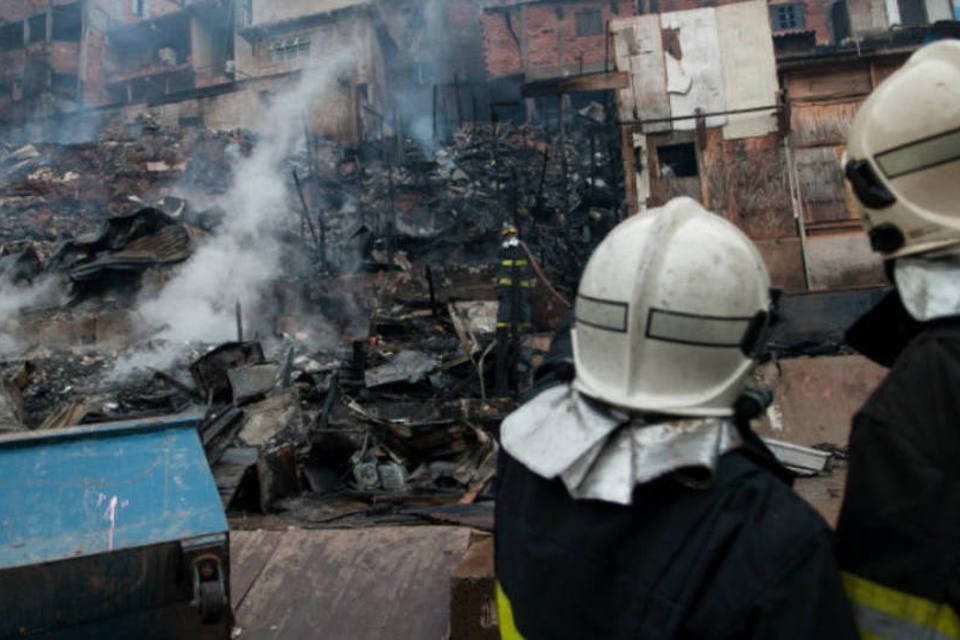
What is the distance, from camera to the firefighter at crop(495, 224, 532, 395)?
726 centimetres

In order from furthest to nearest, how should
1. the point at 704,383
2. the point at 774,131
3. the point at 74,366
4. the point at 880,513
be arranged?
the point at 774,131 < the point at 74,366 < the point at 704,383 < the point at 880,513

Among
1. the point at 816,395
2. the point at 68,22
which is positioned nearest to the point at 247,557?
the point at 816,395

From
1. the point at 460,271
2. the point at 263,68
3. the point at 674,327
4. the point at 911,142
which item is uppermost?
the point at 263,68

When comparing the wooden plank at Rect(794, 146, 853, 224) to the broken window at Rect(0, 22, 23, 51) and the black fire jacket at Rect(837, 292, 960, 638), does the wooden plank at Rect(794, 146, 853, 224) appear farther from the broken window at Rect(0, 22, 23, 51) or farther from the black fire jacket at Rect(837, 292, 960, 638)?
the broken window at Rect(0, 22, 23, 51)

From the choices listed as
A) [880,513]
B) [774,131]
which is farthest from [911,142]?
→ [774,131]

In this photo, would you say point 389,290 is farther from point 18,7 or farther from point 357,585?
point 18,7

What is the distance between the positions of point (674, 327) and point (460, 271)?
991cm

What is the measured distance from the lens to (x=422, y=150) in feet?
71.2

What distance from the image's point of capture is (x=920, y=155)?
1319mm

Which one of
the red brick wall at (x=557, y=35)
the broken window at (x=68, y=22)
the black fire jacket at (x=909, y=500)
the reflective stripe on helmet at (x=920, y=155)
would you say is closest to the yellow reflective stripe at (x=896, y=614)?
the black fire jacket at (x=909, y=500)

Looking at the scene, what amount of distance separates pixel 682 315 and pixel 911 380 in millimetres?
393

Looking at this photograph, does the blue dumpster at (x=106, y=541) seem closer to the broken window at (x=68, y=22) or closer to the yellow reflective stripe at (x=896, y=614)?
the yellow reflective stripe at (x=896, y=614)

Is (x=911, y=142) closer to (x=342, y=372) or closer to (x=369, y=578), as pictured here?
(x=369, y=578)

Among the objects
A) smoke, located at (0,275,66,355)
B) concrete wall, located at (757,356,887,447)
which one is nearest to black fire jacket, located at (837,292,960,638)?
concrete wall, located at (757,356,887,447)
